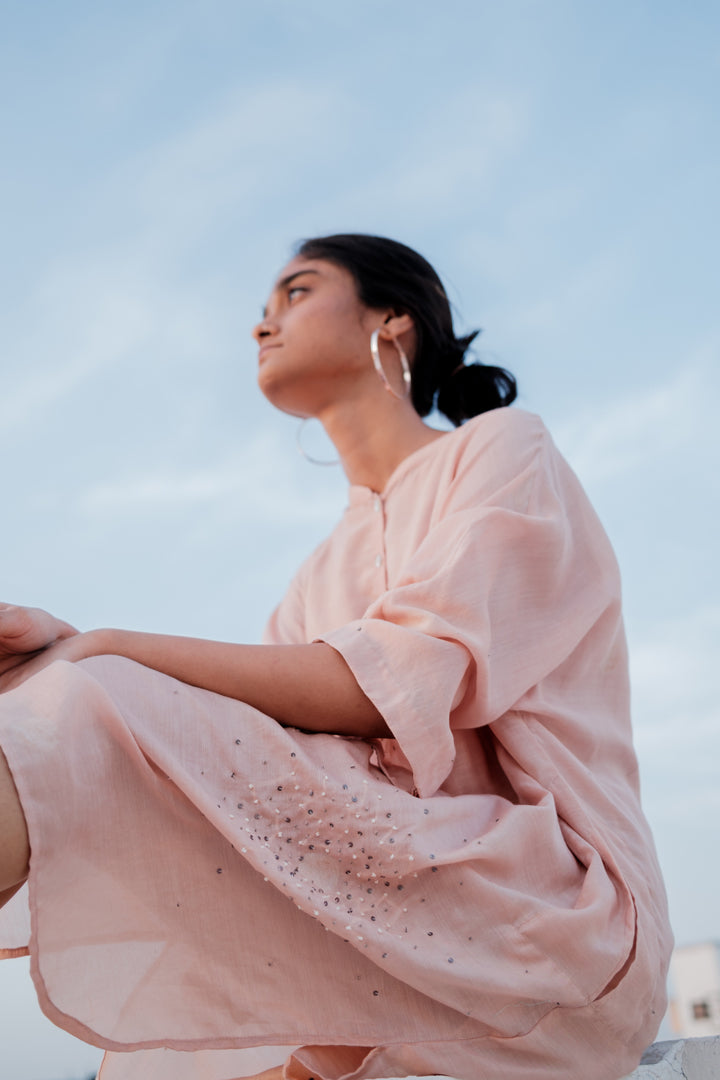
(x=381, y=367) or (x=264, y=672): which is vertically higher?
(x=381, y=367)

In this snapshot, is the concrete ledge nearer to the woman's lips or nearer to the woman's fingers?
the woman's fingers

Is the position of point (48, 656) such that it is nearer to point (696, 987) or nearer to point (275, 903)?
point (275, 903)

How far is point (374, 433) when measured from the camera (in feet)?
8.39

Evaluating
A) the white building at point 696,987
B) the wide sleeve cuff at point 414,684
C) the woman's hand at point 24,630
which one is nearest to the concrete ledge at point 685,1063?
the wide sleeve cuff at point 414,684

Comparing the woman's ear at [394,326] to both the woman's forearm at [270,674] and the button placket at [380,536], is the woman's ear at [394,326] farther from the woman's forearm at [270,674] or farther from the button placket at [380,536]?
the woman's forearm at [270,674]

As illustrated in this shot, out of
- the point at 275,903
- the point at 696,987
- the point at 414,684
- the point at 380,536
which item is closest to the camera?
the point at 275,903

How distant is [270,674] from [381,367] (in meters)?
1.23

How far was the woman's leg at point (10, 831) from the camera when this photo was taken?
1.17m

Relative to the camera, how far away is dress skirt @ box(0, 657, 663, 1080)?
125 centimetres

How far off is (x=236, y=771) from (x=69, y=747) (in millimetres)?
229

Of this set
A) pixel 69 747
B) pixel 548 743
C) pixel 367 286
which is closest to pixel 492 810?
pixel 548 743

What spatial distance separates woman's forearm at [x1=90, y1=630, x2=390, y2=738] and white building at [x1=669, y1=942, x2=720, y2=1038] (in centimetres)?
1981

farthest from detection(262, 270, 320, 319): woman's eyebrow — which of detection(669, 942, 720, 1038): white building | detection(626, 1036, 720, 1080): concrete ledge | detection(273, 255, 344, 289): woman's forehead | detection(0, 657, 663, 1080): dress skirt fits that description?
detection(669, 942, 720, 1038): white building

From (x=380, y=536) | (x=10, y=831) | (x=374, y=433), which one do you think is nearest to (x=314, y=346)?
(x=374, y=433)
